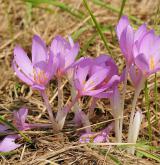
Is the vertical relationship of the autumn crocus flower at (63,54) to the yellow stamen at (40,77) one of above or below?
above

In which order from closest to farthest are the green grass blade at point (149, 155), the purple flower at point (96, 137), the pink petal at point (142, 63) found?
the pink petal at point (142, 63) → the green grass blade at point (149, 155) → the purple flower at point (96, 137)

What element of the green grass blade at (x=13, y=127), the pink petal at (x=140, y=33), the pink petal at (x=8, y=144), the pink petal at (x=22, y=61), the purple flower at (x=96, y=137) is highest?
the pink petal at (x=140, y=33)

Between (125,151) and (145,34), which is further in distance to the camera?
(125,151)

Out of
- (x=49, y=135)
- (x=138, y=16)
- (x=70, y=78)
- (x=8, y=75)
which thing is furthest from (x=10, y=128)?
(x=138, y=16)

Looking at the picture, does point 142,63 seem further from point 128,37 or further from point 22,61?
point 22,61

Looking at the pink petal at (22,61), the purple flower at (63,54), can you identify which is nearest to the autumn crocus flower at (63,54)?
the purple flower at (63,54)

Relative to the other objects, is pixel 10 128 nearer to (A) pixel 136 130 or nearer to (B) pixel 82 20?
(A) pixel 136 130

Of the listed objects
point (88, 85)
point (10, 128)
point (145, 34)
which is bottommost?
point (10, 128)

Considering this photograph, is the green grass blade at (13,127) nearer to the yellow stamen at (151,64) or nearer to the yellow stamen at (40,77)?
the yellow stamen at (40,77)
